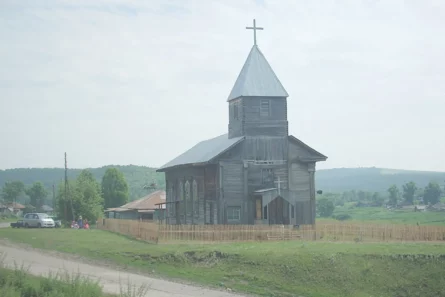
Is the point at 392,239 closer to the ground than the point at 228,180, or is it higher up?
closer to the ground

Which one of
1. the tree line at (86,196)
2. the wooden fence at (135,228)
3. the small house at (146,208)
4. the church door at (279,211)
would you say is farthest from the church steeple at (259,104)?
the tree line at (86,196)

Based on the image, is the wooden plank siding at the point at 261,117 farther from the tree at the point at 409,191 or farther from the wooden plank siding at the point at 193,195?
the tree at the point at 409,191

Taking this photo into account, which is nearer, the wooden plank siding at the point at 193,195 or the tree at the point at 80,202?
the wooden plank siding at the point at 193,195

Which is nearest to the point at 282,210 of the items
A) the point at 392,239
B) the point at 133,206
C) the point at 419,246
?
the point at 392,239

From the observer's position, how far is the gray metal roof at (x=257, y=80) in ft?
163

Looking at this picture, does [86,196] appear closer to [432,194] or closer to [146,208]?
[146,208]

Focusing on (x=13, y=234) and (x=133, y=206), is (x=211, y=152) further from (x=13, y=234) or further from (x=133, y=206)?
(x=133, y=206)

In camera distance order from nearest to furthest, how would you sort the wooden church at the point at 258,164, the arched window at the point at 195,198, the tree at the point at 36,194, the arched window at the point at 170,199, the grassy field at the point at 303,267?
the grassy field at the point at 303,267
the wooden church at the point at 258,164
the arched window at the point at 195,198
the arched window at the point at 170,199
the tree at the point at 36,194

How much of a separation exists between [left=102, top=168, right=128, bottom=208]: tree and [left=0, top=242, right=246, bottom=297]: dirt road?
6572cm

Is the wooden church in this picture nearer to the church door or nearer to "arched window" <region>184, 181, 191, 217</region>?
the church door

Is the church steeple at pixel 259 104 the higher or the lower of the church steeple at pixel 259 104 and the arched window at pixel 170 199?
the higher

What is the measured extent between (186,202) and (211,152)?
7293 millimetres

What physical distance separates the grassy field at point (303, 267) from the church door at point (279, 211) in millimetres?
11689

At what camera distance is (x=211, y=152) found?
50.9 m
